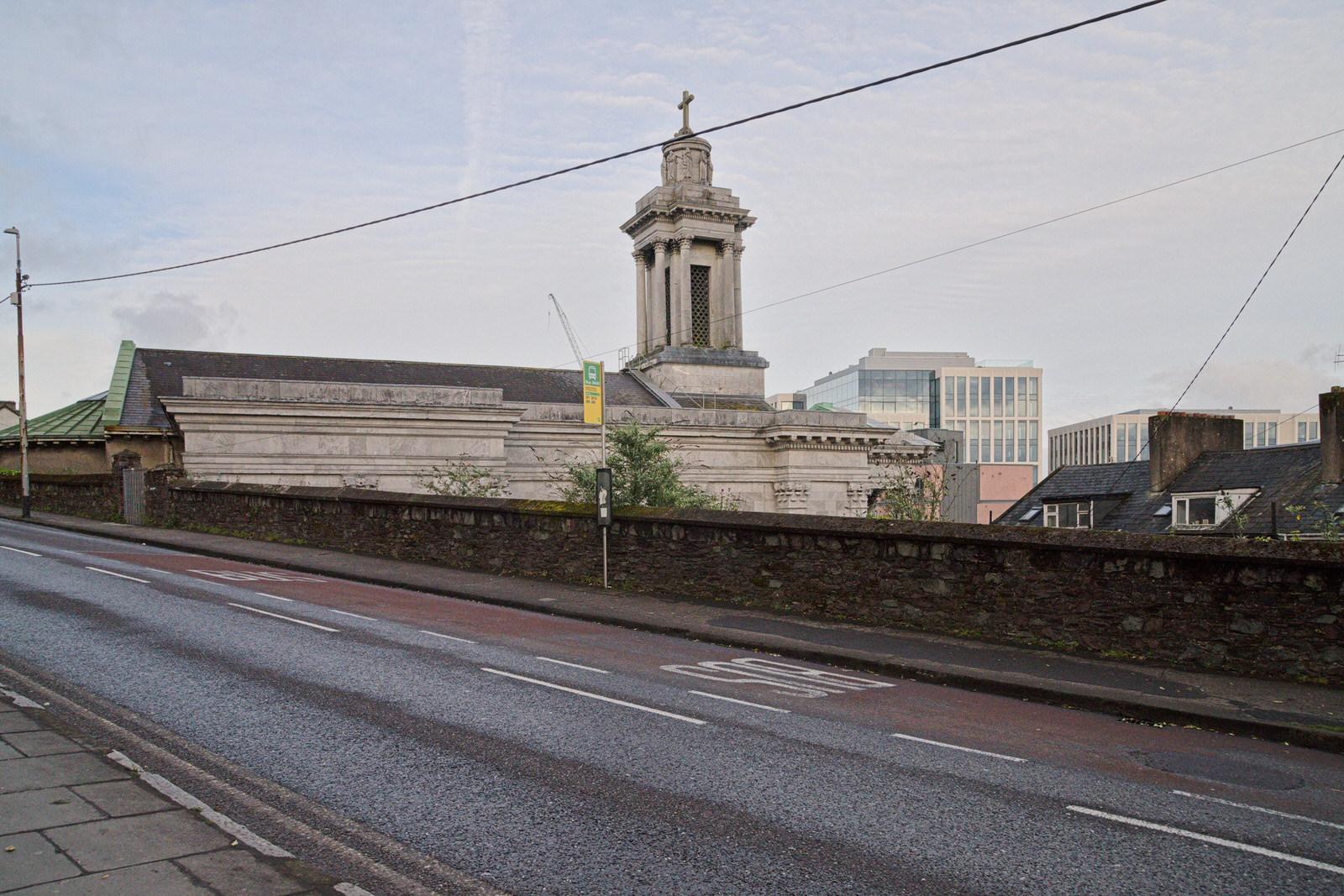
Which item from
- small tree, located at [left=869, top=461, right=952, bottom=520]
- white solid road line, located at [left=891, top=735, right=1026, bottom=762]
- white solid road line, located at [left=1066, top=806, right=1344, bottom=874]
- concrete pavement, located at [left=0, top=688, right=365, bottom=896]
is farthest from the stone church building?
white solid road line, located at [left=1066, top=806, right=1344, bottom=874]

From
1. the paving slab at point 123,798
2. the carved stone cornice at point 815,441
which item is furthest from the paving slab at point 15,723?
the carved stone cornice at point 815,441

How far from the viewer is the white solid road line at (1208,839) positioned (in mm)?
5496

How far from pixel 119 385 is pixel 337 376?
8.73 m

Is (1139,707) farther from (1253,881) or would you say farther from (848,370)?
(848,370)

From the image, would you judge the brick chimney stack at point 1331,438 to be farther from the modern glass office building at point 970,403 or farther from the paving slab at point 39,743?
the modern glass office building at point 970,403

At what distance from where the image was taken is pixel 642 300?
5809 cm

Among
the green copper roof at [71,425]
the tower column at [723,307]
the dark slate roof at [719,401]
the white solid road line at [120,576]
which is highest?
the tower column at [723,307]

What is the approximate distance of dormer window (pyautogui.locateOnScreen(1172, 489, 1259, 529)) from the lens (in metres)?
30.7

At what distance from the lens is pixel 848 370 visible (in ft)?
407

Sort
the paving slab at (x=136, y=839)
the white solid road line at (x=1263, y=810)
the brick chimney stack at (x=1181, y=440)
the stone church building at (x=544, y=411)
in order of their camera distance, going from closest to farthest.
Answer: the paving slab at (x=136, y=839), the white solid road line at (x=1263, y=810), the brick chimney stack at (x=1181, y=440), the stone church building at (x=544, y=411)

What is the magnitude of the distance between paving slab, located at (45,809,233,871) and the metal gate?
28871mm

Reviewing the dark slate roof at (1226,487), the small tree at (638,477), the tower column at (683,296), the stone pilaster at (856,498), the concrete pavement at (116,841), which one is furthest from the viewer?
the tower column at (683,296)

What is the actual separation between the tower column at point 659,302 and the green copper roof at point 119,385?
90.5 ft

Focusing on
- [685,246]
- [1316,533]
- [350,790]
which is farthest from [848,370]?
[350,790]
